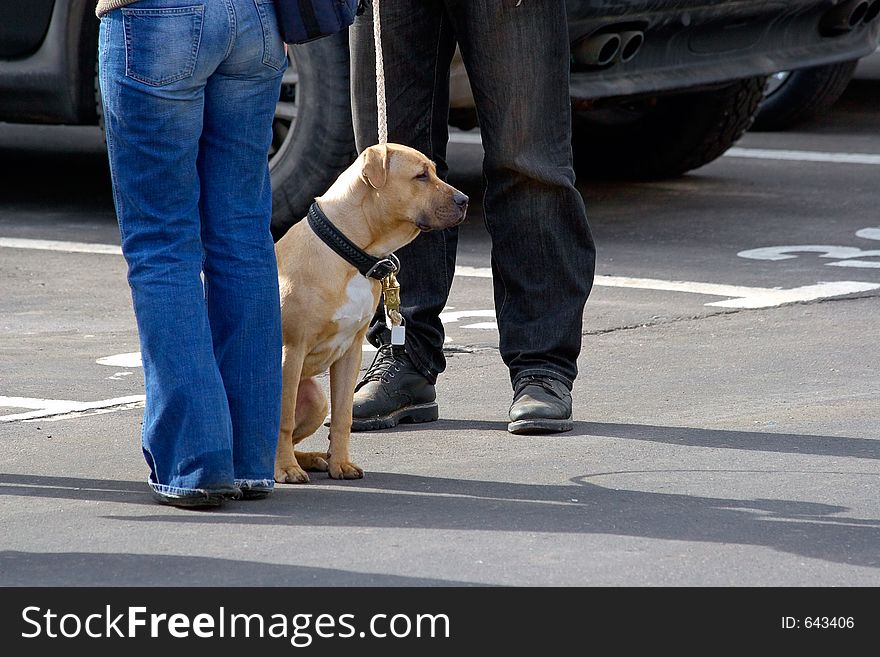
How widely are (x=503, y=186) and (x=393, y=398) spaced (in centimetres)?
64

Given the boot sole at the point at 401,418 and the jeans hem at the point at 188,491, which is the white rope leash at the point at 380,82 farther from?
the jeans hem at the point at 188,491

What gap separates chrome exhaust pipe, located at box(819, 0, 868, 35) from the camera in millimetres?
7914

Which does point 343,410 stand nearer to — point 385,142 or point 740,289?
point 385,142

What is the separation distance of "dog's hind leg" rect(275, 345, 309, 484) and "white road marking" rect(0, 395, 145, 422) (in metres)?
0.84

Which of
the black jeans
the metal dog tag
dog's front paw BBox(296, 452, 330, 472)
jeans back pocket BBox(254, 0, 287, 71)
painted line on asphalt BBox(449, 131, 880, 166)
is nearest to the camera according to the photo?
jeans back pocket BBox(254, 0, 287, 71)

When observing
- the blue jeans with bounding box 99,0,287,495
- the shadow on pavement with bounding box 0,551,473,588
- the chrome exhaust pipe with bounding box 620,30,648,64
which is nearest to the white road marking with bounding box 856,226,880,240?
the chrome exhaust pipe with bounding box 620,30,648,64

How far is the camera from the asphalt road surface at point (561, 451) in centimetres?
336

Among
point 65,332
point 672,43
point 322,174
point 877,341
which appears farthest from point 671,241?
point 65,332

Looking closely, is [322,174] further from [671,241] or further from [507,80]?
[507,80]

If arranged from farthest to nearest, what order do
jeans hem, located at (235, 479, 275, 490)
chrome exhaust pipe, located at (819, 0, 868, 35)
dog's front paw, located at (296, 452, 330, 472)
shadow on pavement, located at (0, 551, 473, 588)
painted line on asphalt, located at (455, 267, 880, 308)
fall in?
chrome exhaust pipe, located at (819, 0, 868, 35), painted line on asphalt, located at (455, 267, 880, 308), dog's front paw, located at (296, 452, 330, 472), jeans hem, located at (235, 479, 275, 490), shadow on pavement, located at (0, 551, 473, 588)

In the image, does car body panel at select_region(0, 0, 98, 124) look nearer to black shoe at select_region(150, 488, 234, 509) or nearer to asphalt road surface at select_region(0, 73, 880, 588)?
asphalt road surface at select_region(0, 73, 880, 588)

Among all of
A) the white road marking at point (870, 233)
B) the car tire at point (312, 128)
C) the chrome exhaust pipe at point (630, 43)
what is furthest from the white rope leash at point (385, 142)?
the white road marking at point (870, 233)

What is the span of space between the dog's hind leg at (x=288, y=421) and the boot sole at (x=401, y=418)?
0.56 metres

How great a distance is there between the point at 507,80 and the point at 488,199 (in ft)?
1.14
